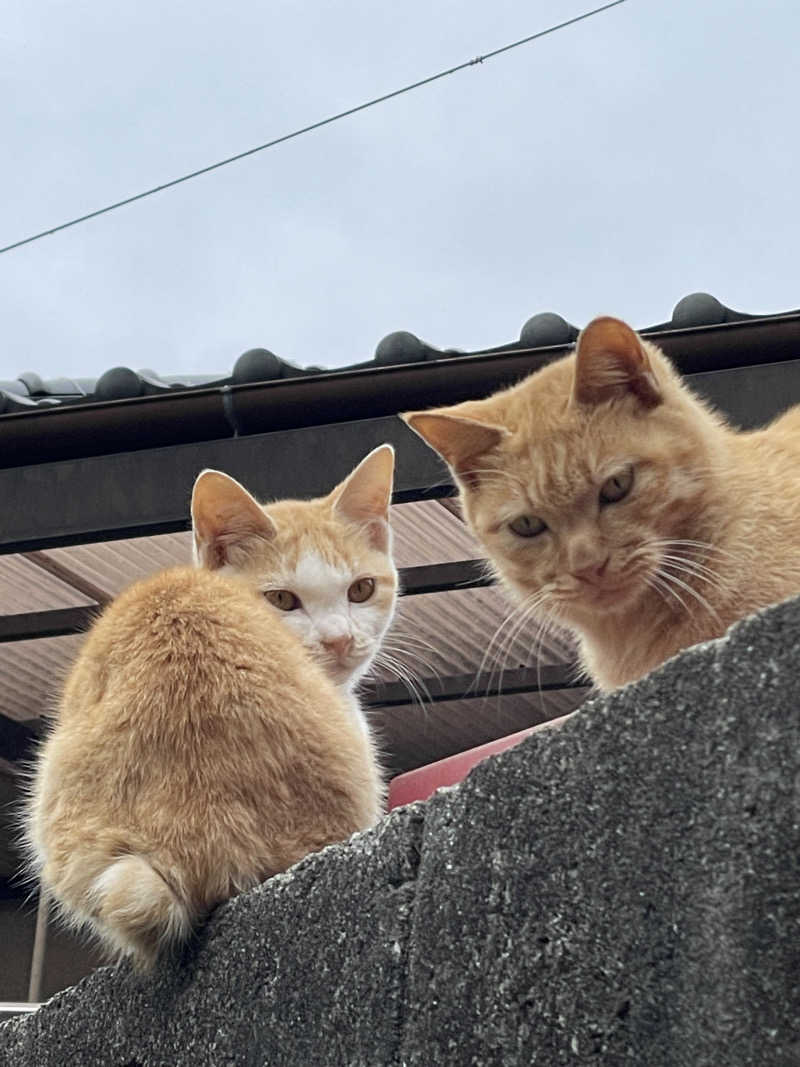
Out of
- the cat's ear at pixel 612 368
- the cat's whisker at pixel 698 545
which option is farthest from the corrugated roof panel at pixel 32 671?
the cat's whisker at pixel 698 545

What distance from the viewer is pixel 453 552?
3912 millimetres

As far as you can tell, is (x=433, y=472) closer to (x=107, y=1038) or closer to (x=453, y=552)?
(x=453, y=552)

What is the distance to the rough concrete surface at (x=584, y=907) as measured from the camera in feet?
2.59

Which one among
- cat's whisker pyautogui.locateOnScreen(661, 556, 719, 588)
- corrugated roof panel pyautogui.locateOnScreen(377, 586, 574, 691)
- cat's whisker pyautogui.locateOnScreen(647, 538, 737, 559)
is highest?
cat's whisker pyautogui.locateOnScreen(647, 538, 737, 559)

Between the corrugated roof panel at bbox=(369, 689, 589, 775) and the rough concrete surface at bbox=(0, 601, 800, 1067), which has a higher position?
the rough concrete surface at bbox=(0, 601, 800, 1067)

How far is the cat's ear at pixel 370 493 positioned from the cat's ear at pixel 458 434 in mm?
723

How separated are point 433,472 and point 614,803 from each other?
2378 millimetres

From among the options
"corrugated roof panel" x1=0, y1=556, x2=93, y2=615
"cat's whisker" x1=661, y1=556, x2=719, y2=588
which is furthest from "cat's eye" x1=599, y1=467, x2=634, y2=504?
"corrugated roof panel" x1=0, y1=556, x2=93, y2=615

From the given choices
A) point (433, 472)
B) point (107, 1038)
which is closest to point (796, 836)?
point (107, 1038)

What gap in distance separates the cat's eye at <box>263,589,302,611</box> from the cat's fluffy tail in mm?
980

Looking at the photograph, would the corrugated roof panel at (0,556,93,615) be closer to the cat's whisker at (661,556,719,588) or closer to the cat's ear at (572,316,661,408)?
the cat's ear at (572,316,661,408)

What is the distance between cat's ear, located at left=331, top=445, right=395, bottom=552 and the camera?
105 inches

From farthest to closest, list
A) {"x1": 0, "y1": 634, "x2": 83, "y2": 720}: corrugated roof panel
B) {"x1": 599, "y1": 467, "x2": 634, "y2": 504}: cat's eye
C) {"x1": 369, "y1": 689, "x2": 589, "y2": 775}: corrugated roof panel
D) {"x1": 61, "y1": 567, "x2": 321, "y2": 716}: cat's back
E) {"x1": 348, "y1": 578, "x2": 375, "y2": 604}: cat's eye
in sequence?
{"x1": 369, "y1": 689, "x2": 589, "y2": 775}: corrugated roof panel
{"x1": 0, "y1": 634, "x2": 83, "y2": 720}: corrugated roof panel
{"x1": 348, "y1": 578, "x2": 375, "y2": 604}: cat's eye
{"x1": 599, "y1": 467, "x2": 634, "y2": 504}: cat's eye
{"x1": 61, "y1": 567, "x2": 321, "y2": 716}: cat's back

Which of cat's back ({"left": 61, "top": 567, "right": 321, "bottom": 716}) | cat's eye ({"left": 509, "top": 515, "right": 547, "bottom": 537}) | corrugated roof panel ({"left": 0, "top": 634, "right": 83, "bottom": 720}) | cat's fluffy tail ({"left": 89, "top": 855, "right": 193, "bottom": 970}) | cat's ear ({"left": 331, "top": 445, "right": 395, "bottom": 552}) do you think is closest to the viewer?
cat's fluffy tail ({"left": 89, "top": 855, "right": 193, "bottom": 970})
